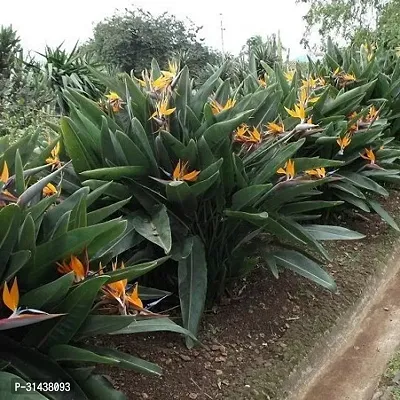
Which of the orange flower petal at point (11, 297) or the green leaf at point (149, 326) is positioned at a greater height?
the orange flower petal at point (11, 297)

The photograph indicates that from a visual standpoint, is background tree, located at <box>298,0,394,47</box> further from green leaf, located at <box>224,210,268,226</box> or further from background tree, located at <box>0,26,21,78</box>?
green leaf, located at <box>224,210,268,226</box>

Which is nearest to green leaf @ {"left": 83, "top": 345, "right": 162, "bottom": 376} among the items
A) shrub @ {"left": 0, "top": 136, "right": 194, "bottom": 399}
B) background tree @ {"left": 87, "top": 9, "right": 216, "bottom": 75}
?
shrub @ {"left": 0, "top": 136, "right": 194, "bottom": 399}

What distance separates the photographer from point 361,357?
10.1ft

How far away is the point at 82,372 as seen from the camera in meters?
1.86

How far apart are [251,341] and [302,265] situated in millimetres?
450

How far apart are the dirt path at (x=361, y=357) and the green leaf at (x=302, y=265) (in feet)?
1.45

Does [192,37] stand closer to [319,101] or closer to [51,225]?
[319,101]

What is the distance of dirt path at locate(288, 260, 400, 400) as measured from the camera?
2758 millimetres

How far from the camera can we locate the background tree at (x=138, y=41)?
15.3 metres

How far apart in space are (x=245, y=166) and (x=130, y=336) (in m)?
1.01

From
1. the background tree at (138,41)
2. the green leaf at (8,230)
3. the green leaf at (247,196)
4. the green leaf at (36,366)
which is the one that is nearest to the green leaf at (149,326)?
the green leaf at (36,366)

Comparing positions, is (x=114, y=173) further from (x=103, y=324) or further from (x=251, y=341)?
(x=251, y=341)

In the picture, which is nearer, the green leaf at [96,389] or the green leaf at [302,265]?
the green leaf at [96,389]

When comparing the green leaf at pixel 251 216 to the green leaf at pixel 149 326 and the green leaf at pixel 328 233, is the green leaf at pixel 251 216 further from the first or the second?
the green leaf at pixel 149 326
